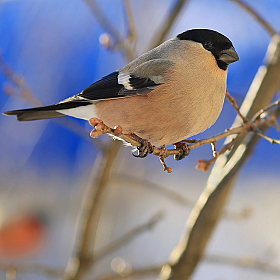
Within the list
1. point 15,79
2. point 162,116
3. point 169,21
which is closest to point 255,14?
point 169,21

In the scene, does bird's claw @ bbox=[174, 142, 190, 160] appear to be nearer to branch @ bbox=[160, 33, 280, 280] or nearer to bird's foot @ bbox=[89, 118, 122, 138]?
branch @ bbox=[160, 33, 280, 280]

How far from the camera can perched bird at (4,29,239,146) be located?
4.74 feet

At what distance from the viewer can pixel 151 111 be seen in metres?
1.45

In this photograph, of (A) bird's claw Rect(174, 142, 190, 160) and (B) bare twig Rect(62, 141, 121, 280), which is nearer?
(A) bird's claw Rect(174, 142, 190, 160)

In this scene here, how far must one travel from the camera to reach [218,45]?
1644 mm

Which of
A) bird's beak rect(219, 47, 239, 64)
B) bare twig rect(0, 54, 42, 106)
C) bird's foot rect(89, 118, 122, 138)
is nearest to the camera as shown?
bird's foot rect(89, 118, 122, 138)

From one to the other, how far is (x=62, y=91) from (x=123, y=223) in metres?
1.75

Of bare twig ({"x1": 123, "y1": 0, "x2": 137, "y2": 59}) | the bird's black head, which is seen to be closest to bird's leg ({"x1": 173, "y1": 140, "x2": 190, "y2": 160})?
the bird's black head

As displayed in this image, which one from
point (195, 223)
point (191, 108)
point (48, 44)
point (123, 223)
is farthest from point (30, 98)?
point (123, 223)

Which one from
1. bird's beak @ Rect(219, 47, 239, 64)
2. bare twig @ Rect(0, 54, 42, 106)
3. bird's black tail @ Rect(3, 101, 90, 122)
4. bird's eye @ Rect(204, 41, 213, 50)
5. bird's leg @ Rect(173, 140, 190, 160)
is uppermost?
bare twig @ Rect(0, 54, 42, 106)

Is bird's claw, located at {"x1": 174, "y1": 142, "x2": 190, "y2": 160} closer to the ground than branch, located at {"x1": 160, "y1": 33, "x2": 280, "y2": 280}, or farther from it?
farther from it

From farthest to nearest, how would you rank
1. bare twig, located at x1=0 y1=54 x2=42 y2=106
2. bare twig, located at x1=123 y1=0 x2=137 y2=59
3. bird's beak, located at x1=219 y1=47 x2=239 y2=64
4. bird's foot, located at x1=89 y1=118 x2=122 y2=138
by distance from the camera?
bare twig, located at x1=0 y1=54 x2=42 y2=106, bare twig, located at x1=123 y1=0 x2=137 y2=59, bird's beak, located at x1=219 y1=47 x2=239 y2=64, bird's foot, located at x1=89 y1=118 x2=122 y2=138

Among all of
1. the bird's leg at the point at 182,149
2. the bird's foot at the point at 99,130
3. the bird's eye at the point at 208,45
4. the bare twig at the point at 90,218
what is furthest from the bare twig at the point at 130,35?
the bird's foot at the point at 99,130

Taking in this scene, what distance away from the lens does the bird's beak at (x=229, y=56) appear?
159 centimetres
